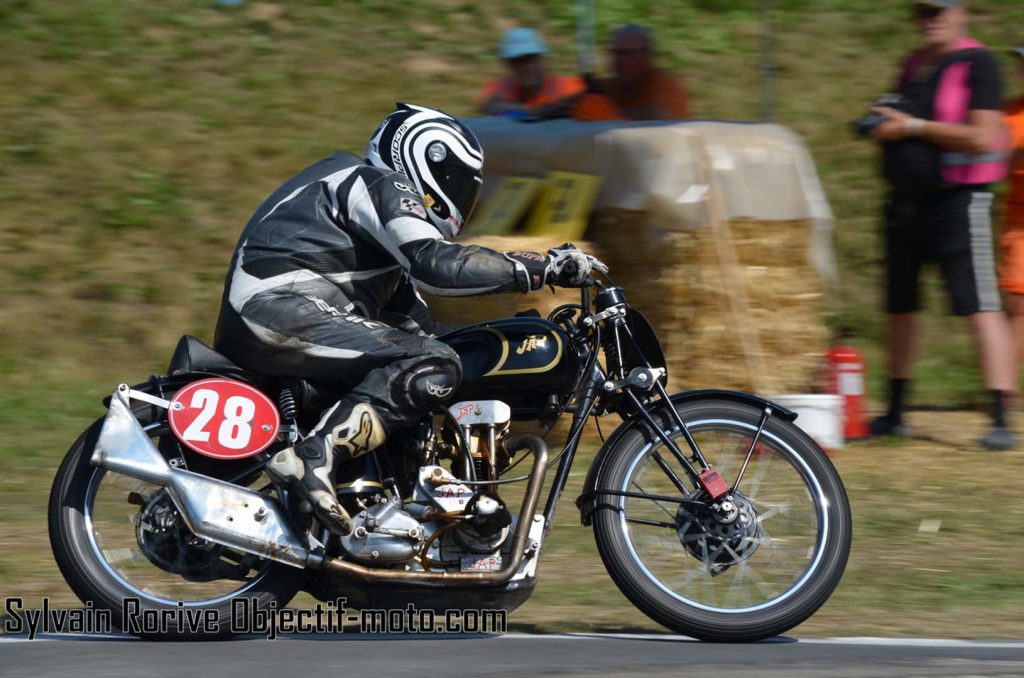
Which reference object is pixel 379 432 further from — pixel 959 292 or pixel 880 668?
pixel 959 292

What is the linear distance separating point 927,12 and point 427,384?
457 centimetres

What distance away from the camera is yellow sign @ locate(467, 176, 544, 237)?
880cm

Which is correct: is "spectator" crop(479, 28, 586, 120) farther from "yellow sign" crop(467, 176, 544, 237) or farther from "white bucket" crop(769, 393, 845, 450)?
"white bucket" crop(769, 393, 845, 450)

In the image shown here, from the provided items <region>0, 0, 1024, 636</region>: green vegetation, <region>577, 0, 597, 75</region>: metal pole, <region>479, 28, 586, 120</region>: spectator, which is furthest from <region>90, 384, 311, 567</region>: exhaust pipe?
<region>577, 0, 597, 75</region>: metal pole

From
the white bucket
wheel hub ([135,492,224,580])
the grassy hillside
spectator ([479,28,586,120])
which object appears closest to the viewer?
wheel hub ([135,492,224,580])

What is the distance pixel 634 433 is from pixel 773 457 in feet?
1.46

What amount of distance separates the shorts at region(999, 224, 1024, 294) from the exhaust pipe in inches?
207

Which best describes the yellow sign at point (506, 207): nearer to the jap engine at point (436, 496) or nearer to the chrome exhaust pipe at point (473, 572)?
the jap engine at point (436, 496)

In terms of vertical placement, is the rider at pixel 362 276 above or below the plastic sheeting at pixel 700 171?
above

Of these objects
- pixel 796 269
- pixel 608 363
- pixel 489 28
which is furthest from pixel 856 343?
pixel 608 363

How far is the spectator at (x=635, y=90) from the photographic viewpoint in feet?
31.2

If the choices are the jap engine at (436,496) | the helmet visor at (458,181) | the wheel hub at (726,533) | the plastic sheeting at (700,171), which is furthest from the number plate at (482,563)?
the plastic sheeting at (700,171)

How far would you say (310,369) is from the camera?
5051 mm

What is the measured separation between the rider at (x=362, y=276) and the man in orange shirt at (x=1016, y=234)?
462cm
